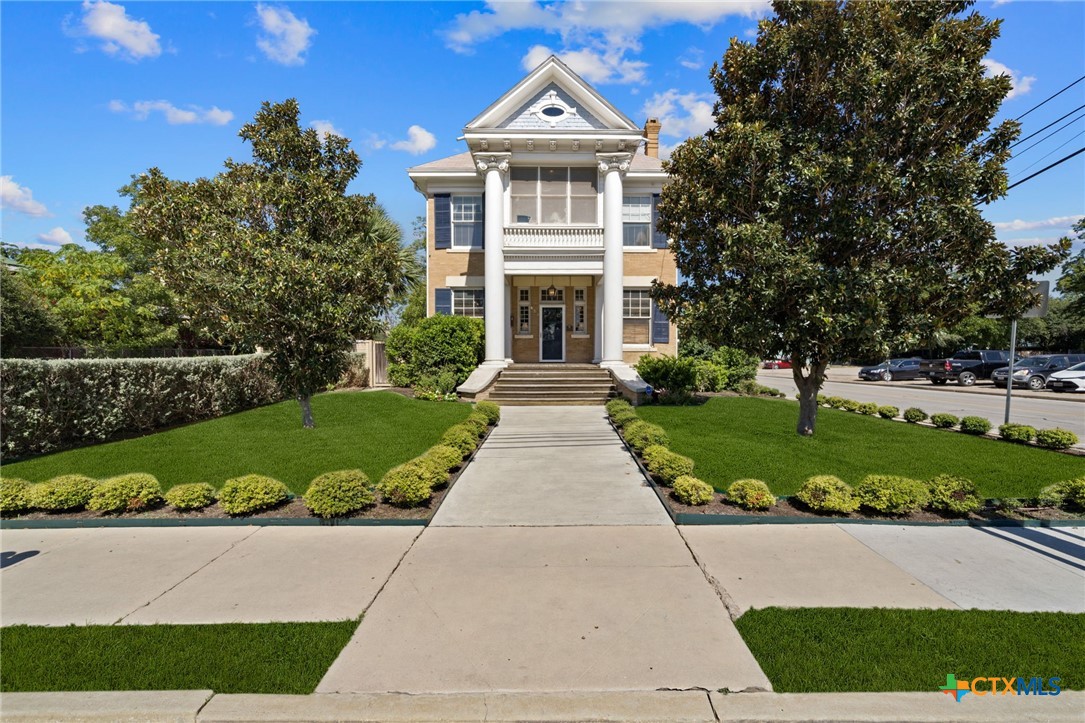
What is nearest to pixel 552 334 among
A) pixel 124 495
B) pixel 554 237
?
pixel 554 237

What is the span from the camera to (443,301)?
19.5m

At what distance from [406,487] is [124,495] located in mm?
3343

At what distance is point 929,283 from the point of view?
27.7ft

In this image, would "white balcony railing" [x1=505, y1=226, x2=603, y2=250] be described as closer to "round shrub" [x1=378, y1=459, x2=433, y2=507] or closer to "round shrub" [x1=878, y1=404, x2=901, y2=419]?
"round shrub" [x1=878, y1=404, x2=901, y2=419]

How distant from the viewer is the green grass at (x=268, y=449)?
7832 millimetres

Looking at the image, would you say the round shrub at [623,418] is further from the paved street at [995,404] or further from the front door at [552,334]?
the paved street at [995,404]

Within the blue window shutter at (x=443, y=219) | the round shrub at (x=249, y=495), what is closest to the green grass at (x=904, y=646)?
the round shrub at (x=249, y=495)

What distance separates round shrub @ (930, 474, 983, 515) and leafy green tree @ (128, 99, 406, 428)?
9434mm

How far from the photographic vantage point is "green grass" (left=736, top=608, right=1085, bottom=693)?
320cm

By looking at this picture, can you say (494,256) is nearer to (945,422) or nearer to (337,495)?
(337,495)

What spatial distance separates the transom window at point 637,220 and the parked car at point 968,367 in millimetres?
22493

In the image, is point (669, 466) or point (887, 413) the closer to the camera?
point (669, 466)

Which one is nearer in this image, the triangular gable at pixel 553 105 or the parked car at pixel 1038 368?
the triangular gable at pixel 553 105

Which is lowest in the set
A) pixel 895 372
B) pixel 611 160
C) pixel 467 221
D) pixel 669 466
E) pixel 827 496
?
pixel 895 372
